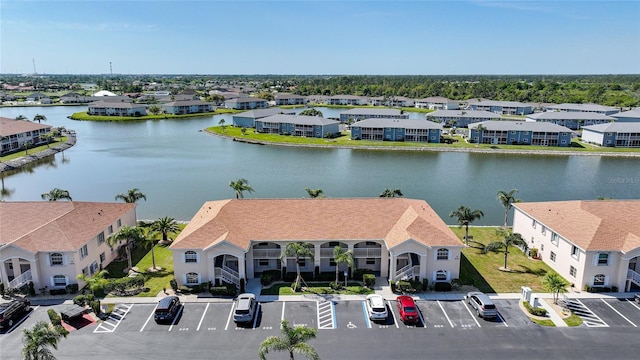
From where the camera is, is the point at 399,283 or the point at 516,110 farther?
the point at 516,110

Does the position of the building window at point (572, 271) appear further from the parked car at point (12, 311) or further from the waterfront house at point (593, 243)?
the parked car at point (12, 311)

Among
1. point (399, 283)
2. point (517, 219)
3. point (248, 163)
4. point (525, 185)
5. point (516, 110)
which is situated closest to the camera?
point (399, 283)

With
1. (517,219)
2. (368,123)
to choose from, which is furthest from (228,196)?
(368,123)

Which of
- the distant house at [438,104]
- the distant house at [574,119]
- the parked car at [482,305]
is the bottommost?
the parked car at [482,305]

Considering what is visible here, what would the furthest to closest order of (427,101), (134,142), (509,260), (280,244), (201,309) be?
(427,101) → (134,142) → (509,260) → (280,244) → (201,309)

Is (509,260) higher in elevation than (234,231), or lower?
lower

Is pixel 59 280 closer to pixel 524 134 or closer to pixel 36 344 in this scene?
pixel 36 344

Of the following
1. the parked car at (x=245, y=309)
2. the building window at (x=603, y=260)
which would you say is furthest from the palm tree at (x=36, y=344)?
the building window at (x=603, y=260)

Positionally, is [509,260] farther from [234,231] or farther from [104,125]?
[104,125]
